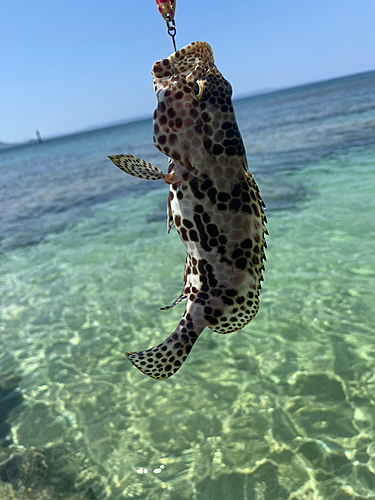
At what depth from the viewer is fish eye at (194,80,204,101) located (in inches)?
90.3

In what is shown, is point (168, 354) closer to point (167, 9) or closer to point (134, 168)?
point (134, 168)

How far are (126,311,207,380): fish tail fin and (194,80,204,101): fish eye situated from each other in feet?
4.55

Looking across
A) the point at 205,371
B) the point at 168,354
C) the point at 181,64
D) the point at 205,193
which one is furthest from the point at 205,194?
the point at 205,371

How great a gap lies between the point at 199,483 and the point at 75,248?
11.7 m

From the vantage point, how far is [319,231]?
42.9 ft

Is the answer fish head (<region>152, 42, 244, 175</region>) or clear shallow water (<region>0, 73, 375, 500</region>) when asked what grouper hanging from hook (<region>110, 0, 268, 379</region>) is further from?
clear shallow water (<region>0, 73, 375, 500</region>)

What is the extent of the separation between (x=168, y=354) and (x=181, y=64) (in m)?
1.86

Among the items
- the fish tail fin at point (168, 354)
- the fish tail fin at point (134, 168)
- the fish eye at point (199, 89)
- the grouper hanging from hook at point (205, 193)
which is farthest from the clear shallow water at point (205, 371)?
the fish eye at point (199, 89)

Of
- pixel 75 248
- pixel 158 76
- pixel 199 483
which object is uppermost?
pixel 158 76

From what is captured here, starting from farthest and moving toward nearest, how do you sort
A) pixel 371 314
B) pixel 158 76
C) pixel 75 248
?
pixel 75 248
pixel 371 314
pixel 158 76

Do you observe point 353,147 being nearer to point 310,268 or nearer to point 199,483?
point 310,268

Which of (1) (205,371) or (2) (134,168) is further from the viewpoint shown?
(1) (205,371)

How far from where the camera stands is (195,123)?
2.38m

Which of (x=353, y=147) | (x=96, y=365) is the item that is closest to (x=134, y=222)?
(x=96, y=365)
